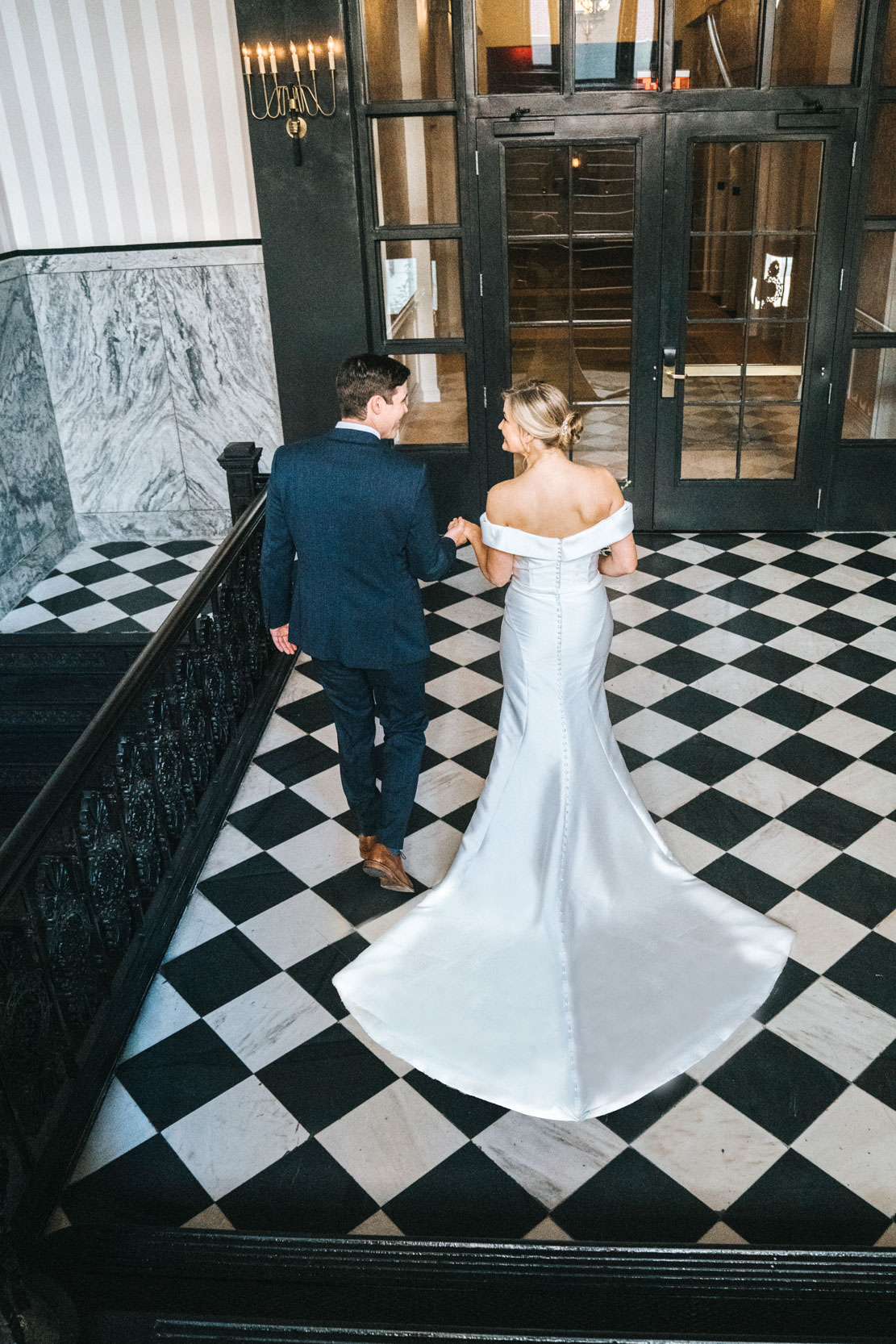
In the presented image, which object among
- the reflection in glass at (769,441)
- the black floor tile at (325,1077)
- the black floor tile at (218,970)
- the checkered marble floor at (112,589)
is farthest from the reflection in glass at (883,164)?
the black floor tile at (325,1077)

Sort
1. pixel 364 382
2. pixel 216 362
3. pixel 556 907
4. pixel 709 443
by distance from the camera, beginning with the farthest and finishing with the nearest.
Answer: pixel 216 362 → pixel 709 443 → pixel 556 907 → pixel 364 382

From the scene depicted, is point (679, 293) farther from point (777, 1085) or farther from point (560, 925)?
point (777, 1085)

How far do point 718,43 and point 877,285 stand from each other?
158 cm

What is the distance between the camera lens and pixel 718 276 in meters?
6.25

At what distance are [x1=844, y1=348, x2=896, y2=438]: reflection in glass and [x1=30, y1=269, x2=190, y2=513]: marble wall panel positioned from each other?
13.9 ft

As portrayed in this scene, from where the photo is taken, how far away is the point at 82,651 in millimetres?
5938

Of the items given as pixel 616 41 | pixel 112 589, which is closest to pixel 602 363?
pixel 616 41

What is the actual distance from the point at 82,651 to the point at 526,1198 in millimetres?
4099

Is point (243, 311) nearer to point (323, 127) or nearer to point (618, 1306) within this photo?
point (323, 127)

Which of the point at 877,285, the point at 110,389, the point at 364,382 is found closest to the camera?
the point at 364,382

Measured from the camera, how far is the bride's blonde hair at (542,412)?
10.2 feet

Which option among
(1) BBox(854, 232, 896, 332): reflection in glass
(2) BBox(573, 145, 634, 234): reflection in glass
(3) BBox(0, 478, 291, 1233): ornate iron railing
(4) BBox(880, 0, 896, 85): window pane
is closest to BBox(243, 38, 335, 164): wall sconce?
(2) BBox(573, 145, 634, 234): reflection in glass

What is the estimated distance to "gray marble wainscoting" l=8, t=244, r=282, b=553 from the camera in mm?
6789

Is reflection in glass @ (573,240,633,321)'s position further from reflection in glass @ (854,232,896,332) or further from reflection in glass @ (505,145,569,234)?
reflection in glass @ (854,232,896,332)
